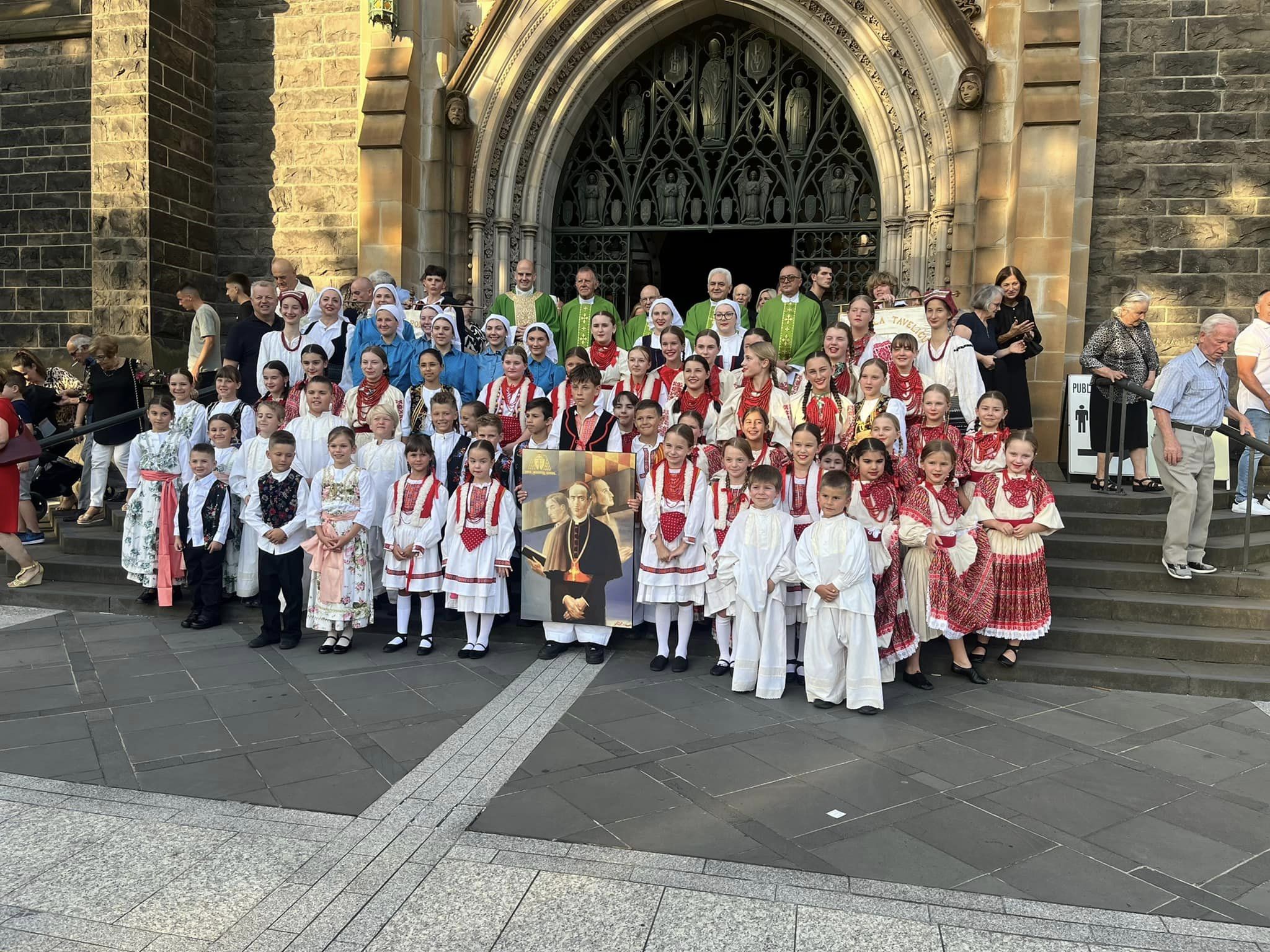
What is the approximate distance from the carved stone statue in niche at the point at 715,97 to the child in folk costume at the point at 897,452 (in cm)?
575

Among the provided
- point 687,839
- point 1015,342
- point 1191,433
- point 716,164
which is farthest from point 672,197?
point 687,839

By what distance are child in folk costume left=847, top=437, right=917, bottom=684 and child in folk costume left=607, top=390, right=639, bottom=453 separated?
60.2 inches

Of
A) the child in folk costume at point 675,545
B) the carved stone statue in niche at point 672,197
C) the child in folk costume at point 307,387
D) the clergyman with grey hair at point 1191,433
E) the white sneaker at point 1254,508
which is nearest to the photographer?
the child in folk costume at point 675,545

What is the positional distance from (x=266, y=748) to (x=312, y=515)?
212 centimetres

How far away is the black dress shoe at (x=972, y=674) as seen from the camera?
5438mm

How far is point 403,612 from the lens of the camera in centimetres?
607

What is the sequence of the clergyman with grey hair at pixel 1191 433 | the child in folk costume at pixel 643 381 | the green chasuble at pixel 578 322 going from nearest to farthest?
1. the clergyman with grey hair at pixel 1191 433
2. the child in folk costume at pixel 643 381
3. the green chasuble at pixel 578 322

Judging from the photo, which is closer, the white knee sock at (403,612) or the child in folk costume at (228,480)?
the white knee sock at (403,612)

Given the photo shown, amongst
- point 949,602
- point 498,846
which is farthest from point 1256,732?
point 498,846

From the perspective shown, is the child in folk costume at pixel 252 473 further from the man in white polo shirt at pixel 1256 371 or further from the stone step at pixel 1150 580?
the man in white polo shirt at pixel 1256 371

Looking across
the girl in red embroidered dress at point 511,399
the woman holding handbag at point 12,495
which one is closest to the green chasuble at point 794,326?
the girl in red embroidered dress at point 511,399

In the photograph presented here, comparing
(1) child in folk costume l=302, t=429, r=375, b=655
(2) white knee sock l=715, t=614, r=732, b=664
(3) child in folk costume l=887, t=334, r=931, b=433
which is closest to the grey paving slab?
(2) white knee sock l=715, t=614, r=732, b=664

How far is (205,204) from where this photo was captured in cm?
1112

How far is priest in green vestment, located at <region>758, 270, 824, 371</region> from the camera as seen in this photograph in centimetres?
771
